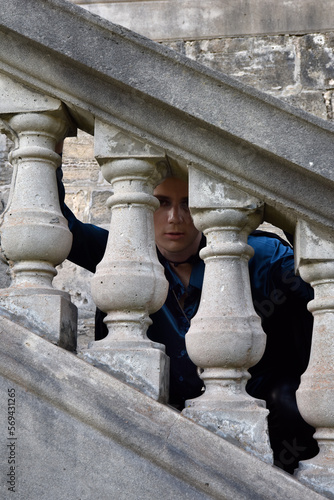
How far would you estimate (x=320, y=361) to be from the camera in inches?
67.5

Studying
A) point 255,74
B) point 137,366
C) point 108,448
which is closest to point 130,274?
point 137,366

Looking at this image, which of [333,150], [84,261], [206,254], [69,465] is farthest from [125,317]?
[84,261]

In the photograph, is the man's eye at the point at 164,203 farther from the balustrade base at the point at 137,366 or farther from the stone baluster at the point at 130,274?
the balustrade base at the point at 137,366

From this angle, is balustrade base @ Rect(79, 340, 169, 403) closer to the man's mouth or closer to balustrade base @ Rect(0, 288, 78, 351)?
balustrade base @ Rect(0, 288, 78, 351)

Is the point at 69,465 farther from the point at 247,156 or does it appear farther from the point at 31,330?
the point at 247,156

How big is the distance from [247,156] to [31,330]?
0.70 metres

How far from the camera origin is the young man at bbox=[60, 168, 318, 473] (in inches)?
92.4

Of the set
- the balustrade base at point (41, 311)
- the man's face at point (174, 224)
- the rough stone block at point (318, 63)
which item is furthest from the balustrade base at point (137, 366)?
the rough stone block at point (318, 63)

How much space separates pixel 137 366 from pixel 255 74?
2.87 metres

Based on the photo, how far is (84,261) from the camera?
8.58 ft

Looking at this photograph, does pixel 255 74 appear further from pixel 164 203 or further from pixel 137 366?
pixel 137 366

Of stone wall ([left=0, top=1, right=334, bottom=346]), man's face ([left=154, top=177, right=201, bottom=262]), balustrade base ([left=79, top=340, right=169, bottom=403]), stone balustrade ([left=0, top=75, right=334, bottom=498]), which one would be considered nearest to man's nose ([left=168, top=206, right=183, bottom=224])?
man's face ([left=154, top=177, right=201, bottom=262])

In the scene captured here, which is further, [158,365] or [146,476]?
[158,365]

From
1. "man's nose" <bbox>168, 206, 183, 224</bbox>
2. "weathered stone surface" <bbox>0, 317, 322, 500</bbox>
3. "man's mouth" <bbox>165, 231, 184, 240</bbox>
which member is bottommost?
"weathered stone surface" <bbox>0, 317, 322, 500</bbox>
